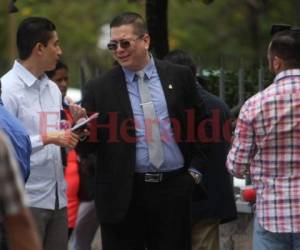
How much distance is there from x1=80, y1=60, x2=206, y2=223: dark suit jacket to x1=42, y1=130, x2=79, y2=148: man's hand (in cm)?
24

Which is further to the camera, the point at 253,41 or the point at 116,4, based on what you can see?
the point at 253,41

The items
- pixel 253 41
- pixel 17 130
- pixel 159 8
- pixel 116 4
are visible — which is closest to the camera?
pixel 17 130

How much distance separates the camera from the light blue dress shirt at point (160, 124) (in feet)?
20.5

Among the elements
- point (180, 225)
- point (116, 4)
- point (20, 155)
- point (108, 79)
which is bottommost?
point (180, 225)

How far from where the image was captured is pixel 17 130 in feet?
17.4

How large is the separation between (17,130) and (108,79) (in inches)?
47.9

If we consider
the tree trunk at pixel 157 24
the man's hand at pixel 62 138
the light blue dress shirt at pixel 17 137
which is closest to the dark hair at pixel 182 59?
the man's hand at pixel 62 138

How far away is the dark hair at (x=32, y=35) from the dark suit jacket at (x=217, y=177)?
1.09 meters

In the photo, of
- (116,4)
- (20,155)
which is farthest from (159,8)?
(116,4)

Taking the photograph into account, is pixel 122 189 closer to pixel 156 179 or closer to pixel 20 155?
pixel 156 179

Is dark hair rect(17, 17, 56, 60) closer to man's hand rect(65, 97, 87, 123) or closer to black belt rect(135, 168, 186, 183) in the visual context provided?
man's hand rect(65, 97, 87, 123)

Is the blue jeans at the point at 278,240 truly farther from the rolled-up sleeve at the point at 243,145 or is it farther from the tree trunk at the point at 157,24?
the tree trunk at the point at 157,24

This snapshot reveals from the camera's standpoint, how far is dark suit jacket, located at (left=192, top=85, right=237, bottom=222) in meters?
6.93

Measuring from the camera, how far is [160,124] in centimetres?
629
